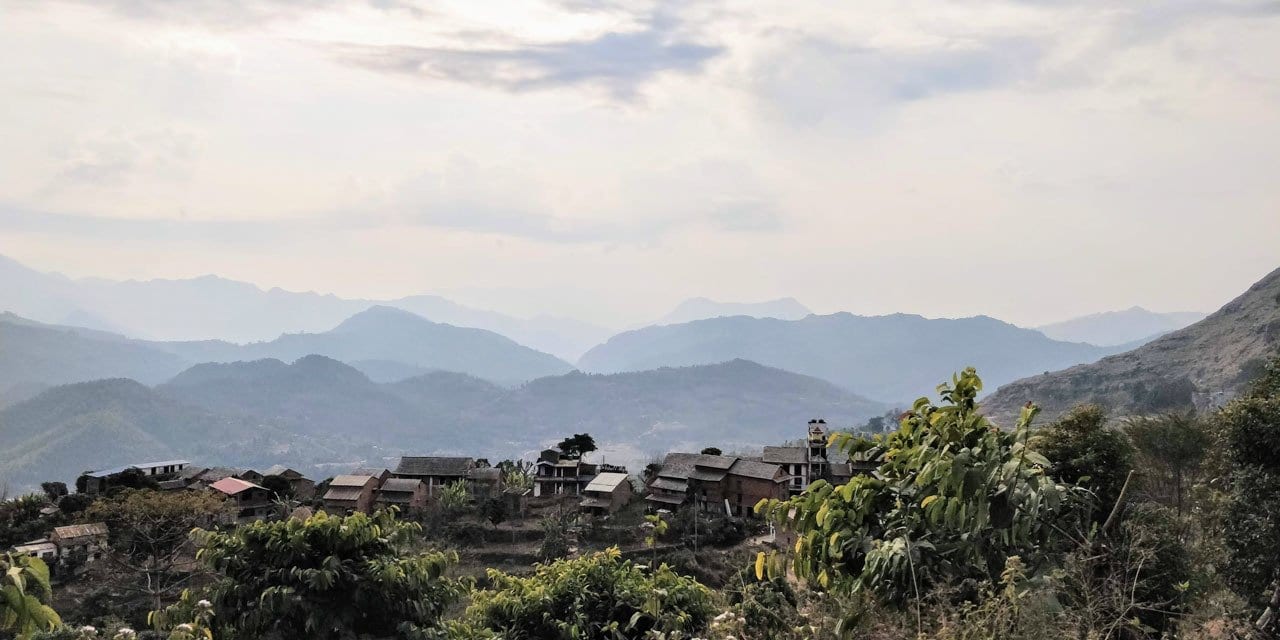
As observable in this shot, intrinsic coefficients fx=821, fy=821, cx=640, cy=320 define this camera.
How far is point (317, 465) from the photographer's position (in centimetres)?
18950

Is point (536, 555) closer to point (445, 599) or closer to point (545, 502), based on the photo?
point (545, 502)

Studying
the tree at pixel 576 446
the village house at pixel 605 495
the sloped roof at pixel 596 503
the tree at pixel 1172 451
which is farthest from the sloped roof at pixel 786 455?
the tree at pixel 1172 451

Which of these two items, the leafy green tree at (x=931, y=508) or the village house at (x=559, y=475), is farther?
the village house at (x=559, y=475)

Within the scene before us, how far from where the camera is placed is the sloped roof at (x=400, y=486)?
35844 millimetres

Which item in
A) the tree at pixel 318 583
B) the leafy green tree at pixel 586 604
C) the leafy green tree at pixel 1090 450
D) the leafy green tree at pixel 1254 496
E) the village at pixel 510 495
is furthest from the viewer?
the village at pixel 510 495

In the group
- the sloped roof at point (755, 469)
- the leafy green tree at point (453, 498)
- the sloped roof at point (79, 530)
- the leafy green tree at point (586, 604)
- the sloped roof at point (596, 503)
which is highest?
the leafy green tree at point (586, 604)

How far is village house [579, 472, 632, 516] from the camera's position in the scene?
34.9 m

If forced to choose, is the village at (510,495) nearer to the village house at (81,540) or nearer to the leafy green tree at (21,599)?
the village house at (81,540)

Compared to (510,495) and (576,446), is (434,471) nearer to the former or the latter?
(510,495)

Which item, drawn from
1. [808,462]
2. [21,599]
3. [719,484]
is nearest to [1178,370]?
[808,462]

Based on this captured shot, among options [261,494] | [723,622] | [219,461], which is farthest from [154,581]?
[219,461]

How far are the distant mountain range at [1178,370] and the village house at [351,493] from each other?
48829mm

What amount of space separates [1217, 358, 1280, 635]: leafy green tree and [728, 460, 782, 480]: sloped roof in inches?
847

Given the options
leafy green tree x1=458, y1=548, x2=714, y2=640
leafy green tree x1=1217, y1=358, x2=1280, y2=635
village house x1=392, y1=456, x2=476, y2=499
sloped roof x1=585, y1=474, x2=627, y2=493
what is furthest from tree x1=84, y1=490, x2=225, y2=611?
leafy green tree x1=1217, y1=358, x2=1280, y2=635
